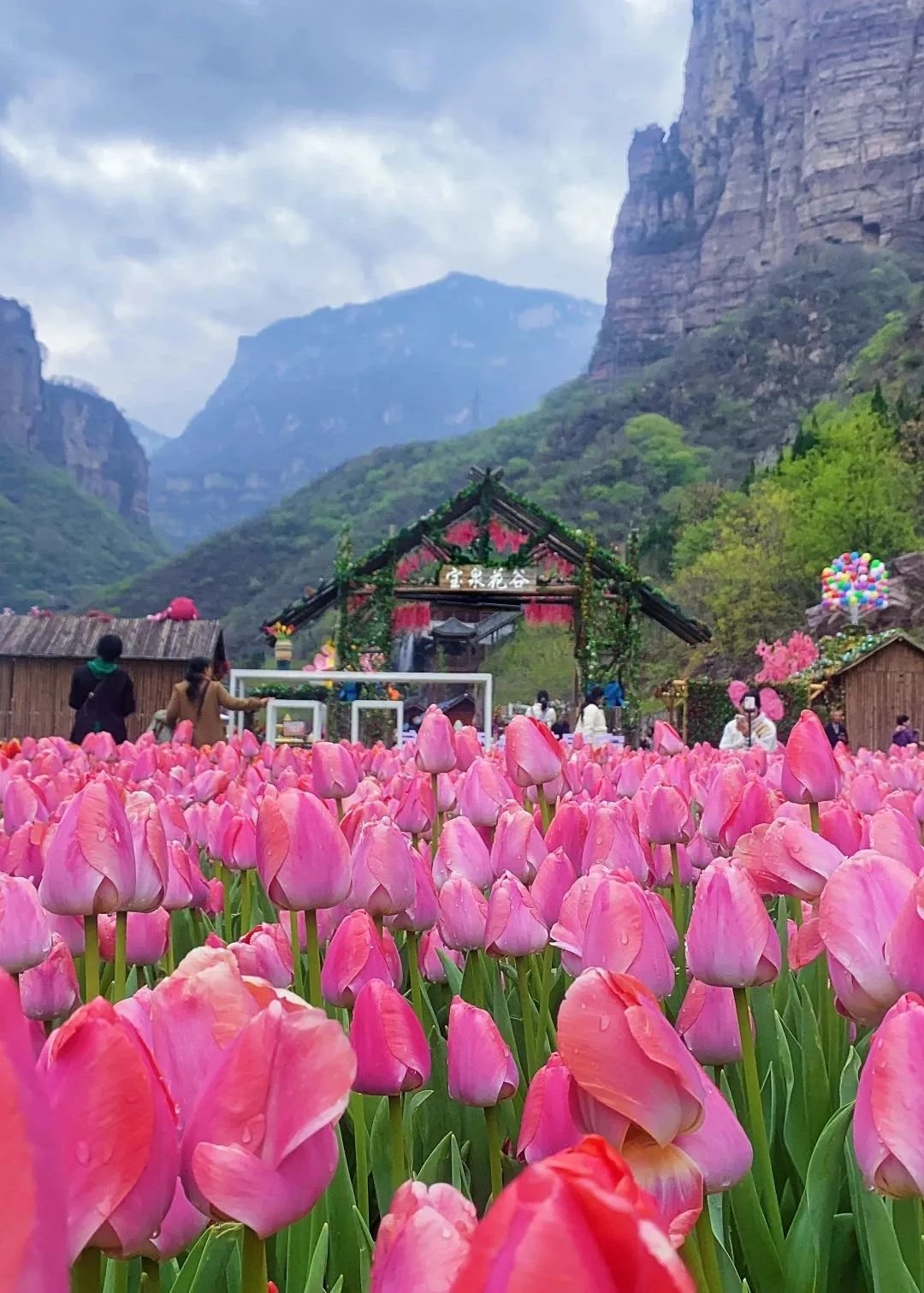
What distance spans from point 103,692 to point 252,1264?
5.62 meters

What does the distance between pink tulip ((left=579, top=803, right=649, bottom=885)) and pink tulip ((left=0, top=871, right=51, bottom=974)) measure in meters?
0.66

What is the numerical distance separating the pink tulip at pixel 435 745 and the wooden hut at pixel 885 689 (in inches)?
700

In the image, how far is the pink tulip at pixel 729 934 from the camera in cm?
104

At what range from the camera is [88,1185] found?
48cm

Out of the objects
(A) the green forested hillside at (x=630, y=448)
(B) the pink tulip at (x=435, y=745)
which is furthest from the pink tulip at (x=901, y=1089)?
(A) the green forested hillside at (x=630, y=448)

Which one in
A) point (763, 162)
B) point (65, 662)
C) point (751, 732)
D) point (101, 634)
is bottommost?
point (751, 732)

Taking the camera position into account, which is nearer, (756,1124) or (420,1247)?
(420,1247)

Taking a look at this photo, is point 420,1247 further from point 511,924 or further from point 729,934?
point 511,924

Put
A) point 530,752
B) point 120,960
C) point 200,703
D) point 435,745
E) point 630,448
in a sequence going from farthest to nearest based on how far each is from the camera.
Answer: point 630,448
point 200,703
point 435,745
point 530,752
point 120,960

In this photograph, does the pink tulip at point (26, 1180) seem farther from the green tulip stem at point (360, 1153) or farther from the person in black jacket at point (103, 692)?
the person in black jacket at point (103, 692)

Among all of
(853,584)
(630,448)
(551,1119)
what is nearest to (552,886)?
(551,1119)

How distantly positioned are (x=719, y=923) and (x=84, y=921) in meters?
0.68

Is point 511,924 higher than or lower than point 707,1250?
higher

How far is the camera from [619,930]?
3.11 ft
